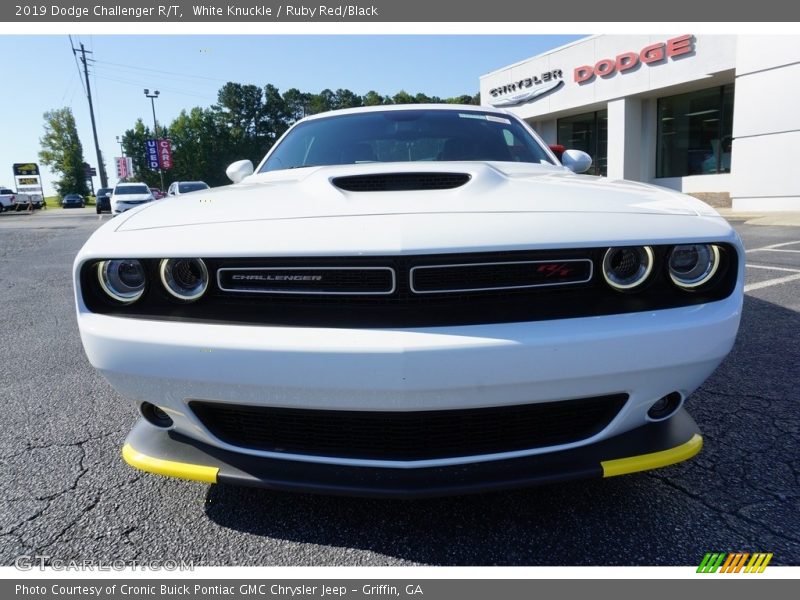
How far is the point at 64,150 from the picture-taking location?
57688 millimetres

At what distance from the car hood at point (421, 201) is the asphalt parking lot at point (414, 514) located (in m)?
0.95

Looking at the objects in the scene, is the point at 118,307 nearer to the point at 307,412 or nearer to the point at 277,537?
the point at 307,412

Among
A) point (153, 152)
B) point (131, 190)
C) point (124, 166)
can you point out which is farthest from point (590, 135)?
point (124, 166)

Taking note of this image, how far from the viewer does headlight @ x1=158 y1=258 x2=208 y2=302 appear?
1.56 m

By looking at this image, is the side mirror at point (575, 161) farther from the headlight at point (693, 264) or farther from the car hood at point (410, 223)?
the headlight at point (693, 264)

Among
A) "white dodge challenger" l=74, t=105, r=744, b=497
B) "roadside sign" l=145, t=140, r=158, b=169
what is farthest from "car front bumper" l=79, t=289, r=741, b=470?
"roadside sign" l=145, t=140, r=158, b=169

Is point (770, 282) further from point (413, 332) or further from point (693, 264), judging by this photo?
point (413, 332)

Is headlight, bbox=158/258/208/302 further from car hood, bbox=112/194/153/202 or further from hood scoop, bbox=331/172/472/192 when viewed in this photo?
car hood, bbox=112/194/153/202

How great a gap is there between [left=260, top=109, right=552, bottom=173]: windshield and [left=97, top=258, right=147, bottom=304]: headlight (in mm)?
1403

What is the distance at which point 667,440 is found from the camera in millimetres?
1599

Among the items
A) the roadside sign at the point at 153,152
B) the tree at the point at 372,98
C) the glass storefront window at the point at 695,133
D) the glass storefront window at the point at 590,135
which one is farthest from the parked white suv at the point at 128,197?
the tree at the point at 372,98

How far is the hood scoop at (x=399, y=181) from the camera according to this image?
1799 mm

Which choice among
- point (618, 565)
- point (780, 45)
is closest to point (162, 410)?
point (618, 565)

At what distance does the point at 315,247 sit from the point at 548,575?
43.5 inches
